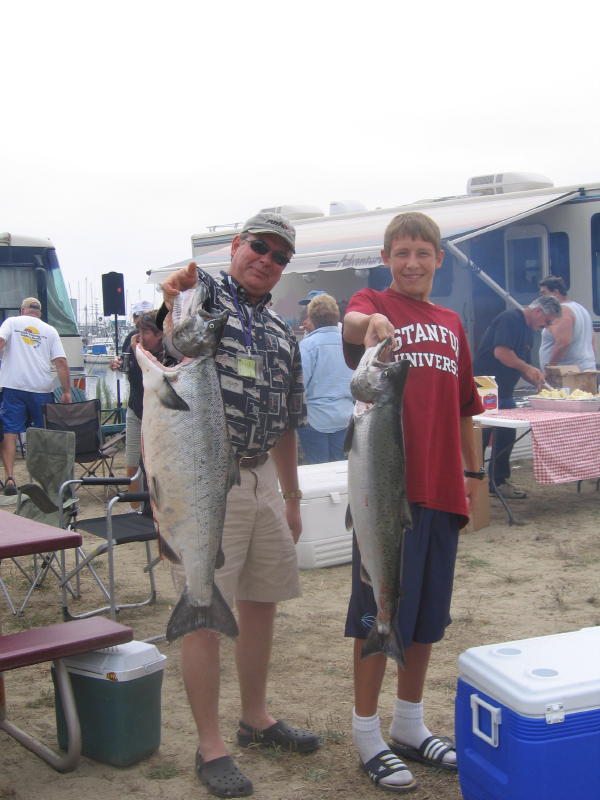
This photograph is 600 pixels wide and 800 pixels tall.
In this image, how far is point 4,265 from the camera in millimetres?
12875

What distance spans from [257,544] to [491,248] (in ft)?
28.2

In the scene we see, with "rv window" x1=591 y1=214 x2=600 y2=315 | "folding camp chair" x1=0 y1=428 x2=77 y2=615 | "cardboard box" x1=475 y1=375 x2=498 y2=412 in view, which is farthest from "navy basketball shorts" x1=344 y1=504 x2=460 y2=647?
"rv window" x1=591 y1=214 x2=600 y2=315

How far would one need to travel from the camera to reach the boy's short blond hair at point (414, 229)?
3061 mm

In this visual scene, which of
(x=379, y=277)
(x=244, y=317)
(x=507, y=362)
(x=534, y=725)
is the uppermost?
(x=379, y=277)

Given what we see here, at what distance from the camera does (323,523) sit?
6.06 metres

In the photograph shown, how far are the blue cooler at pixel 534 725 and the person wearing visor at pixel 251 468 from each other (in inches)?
31.5

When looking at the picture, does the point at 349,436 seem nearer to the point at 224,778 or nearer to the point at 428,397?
the point at 428,397

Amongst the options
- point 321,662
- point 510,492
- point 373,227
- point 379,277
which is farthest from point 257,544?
point 373,227

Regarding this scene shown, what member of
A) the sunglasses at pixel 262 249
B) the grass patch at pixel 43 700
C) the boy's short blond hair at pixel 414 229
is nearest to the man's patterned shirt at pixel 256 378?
the sunglasses at pixel 262 249

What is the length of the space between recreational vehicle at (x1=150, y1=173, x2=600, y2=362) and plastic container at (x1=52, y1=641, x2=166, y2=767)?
7.25 m

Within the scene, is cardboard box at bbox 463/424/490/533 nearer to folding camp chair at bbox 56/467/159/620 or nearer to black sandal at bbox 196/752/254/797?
folding camp chair at bbox 56/467/159/620

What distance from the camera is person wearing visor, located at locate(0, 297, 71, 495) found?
32.2 feet

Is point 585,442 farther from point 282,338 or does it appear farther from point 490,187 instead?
point 490,187

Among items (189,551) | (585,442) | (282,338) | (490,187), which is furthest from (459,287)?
(189,551)
